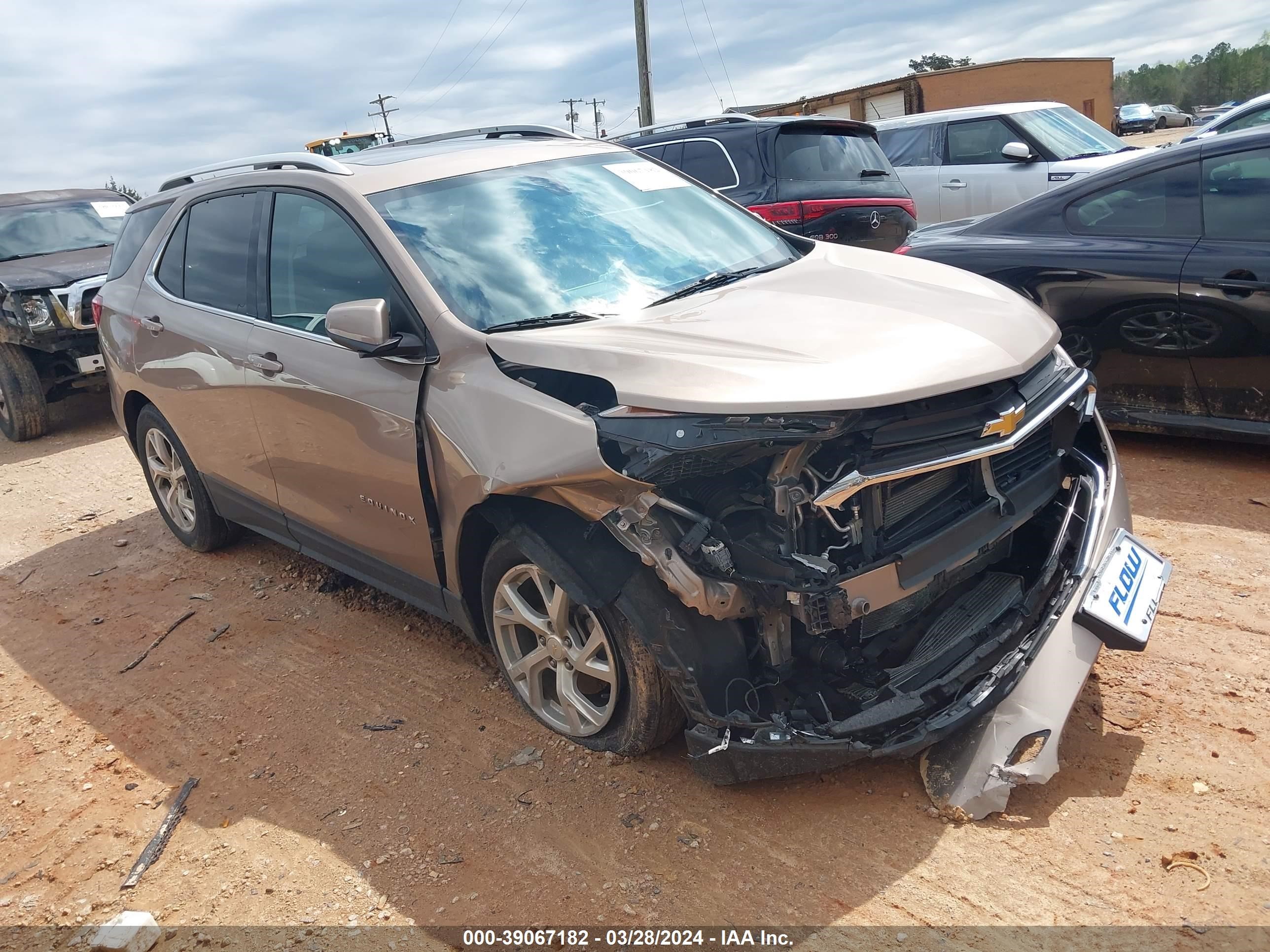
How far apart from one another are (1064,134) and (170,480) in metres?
8.82

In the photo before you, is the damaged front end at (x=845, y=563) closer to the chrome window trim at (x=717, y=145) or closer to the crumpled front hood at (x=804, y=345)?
the crumpled front hood at (x=804, y=345)

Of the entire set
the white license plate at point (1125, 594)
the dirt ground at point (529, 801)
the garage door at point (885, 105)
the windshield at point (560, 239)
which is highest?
the garage door at point (885, 105)

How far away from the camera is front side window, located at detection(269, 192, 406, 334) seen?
355 cm

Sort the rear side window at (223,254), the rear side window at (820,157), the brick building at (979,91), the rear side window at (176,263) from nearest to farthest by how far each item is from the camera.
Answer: the rear side window at (223,254) < the rear side window at (176,263) < the rear side window at (820,157) < the brick building at (979,91)

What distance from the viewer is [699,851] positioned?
2.79 m

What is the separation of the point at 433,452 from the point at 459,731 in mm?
1042

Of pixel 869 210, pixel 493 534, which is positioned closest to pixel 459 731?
pixel 493 534

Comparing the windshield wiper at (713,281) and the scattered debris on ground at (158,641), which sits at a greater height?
the windshield wiper at (713,281)

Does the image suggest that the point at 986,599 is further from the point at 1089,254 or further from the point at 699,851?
the point at 1089,254

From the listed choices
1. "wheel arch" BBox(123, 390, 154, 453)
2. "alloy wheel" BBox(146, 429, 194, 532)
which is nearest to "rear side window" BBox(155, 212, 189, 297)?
"wheel arch" BBox(123, 390, 154, 453)

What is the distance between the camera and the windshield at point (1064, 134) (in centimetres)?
953

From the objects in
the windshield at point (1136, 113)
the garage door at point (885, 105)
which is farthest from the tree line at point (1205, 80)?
the garage door at point (885, 105)

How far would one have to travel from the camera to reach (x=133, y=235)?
5449 millimetres

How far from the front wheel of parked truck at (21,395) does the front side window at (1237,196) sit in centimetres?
929
